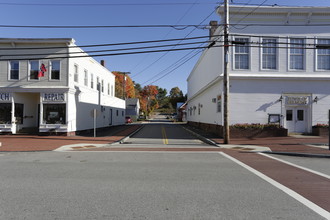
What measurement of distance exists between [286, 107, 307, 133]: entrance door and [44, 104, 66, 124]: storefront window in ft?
60.2

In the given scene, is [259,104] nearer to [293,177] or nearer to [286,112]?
[286,112]

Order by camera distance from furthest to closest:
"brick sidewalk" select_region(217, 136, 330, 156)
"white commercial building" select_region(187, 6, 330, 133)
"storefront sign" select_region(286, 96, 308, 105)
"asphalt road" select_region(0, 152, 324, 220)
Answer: "storefront sign" select_region(286, 96, 308, 105)
"white commercial building" select_region(187, 6, 330, 133)
"brick sidewalk" select_region(217, 136, 330, 156)
"asphalt road" select_region(0, 152, 324, 220)

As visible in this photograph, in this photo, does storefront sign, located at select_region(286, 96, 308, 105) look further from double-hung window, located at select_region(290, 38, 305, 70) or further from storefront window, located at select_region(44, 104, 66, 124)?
storefront window, located at select_region(44, 104, 66, 124)

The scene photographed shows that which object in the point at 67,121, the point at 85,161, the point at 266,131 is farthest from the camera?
the point at 67,121

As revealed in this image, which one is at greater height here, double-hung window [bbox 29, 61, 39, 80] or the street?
double-hung window [bbox 29, 61, 39, 80]

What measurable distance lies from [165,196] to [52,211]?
2268mm

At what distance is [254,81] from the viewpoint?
18.1m

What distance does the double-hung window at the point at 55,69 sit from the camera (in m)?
18.8

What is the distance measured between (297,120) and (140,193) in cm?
1752

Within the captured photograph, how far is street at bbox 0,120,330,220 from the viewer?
13.8 ft

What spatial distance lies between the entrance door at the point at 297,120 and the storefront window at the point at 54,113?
18.3 metres

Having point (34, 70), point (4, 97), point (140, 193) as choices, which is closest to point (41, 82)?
point (34, 70)

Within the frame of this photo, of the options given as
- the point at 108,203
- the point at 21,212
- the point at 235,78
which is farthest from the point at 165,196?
the point at 235,78

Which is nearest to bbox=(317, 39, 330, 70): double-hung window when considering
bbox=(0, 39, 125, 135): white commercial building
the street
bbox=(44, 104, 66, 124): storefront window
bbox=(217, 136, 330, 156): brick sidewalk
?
bbox=(217, 136, 330, 156): brick sidewalk
